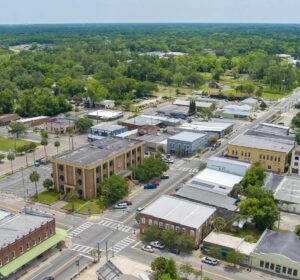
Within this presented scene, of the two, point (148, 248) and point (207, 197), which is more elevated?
point (207, 197)

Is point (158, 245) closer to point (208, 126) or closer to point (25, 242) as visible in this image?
point (25, 242)

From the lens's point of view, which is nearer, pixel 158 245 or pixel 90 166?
pixel 158 245

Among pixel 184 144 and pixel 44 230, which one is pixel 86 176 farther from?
pixel 184 144

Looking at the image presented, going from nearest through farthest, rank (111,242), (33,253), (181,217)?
1. (33,253)
2. (111,242)
3. (181,217)

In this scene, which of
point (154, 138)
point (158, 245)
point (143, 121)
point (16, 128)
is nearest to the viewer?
point (158, 245)

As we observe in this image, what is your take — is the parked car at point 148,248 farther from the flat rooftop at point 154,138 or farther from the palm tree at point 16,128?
the palm tree at point 16,128

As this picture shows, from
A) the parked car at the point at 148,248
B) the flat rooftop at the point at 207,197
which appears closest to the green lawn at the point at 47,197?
the flat rooftop at the point at 207,197

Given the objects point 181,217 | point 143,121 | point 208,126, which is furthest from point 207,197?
point 143,121
